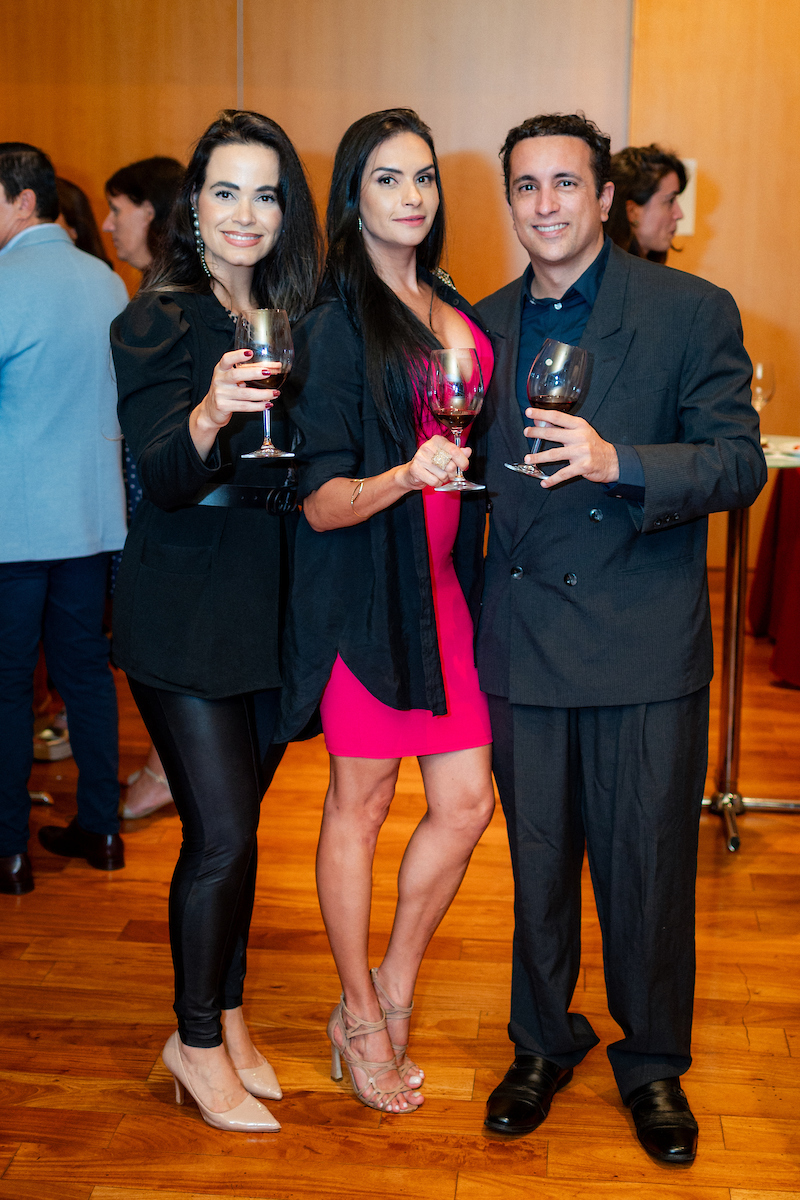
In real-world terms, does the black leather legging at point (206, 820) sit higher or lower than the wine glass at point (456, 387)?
lower

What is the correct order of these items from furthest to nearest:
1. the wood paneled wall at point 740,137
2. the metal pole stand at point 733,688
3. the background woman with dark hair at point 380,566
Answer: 1. the wood paneled wall at point 740,137
2. the metal pole stand at point 733,688
3. the background woman with dark hair at point 380,566

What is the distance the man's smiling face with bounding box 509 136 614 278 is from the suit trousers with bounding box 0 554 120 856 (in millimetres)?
1559

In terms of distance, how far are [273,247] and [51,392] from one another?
1.11m

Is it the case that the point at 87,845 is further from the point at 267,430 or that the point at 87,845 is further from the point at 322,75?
the point at 322,75

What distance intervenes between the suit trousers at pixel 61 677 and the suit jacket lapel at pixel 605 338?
60.8 inches

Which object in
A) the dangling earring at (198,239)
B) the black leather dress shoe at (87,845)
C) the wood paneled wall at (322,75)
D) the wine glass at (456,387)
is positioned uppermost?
the wood paneled wall at (322,75)

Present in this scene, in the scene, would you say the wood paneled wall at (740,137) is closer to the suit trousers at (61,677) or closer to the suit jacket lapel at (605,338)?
the suit trousers at (61,677)

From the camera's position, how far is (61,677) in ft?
10.0

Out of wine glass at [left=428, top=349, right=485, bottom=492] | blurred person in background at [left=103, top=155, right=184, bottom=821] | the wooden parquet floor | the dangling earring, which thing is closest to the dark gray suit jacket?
wine glass at [left=428, top=349, right=485, bottom=492]

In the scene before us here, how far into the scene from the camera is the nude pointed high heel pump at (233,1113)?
201 cm

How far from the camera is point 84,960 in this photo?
258cm

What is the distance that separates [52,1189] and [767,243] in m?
5.71

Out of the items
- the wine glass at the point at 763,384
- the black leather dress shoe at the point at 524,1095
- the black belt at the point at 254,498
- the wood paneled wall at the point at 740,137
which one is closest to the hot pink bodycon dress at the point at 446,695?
the black belt at the point at 254,498

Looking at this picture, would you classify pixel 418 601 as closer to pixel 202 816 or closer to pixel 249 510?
pixel 249 510
